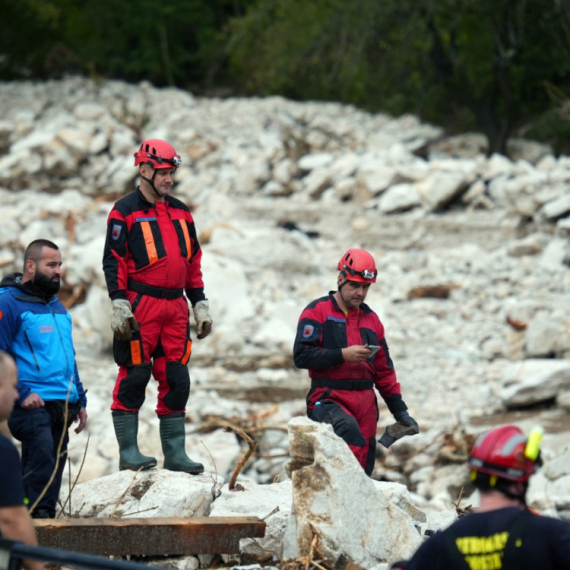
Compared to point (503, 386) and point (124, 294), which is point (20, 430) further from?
point (503, 386)

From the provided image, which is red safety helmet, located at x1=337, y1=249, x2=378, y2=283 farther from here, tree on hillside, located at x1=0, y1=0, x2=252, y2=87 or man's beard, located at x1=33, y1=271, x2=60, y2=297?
tree on hillside, located at x1=0, y1=0, x2=252, y2=87

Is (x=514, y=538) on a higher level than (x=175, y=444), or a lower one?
higher

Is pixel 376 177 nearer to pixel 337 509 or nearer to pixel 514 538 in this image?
pixel 337 509

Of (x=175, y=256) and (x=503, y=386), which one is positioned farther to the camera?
(x=503, y=386)

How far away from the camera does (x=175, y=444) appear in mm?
5617

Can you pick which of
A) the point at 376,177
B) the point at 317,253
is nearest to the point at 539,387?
the point at 317,253

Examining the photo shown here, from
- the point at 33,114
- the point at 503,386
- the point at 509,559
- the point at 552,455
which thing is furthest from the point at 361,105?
the point at 509,559

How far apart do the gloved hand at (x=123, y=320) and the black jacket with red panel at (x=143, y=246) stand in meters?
0.09

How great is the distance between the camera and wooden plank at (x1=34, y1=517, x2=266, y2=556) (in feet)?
14.0

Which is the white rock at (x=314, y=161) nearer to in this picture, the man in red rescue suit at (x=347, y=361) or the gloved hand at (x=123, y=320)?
the man in red rescue suit at (x=347, y=361)

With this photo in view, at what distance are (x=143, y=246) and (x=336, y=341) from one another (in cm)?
116

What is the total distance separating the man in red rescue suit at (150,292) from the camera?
538 centimetres

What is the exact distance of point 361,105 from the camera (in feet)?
101

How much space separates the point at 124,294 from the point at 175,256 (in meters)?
0.35
